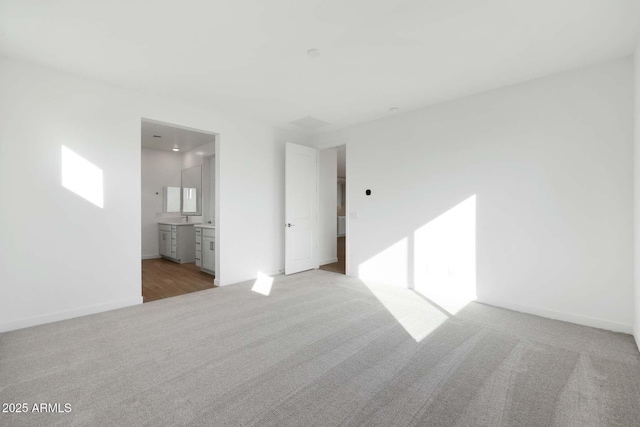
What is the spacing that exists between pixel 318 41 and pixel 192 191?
5.64 meters

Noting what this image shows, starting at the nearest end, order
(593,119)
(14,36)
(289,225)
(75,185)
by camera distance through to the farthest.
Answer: (14,36) < (593,119) < (75,185) < (289,225)

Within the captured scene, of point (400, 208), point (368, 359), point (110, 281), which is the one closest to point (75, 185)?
point (110, 281)

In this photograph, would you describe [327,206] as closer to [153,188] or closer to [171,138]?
[171,138]

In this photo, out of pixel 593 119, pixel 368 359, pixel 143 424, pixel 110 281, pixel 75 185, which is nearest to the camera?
pixel 143 424

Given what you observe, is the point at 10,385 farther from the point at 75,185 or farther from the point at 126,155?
the point at 126,155

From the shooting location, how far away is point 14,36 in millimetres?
2434

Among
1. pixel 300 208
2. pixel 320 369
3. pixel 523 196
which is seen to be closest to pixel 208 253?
pixel 300 208

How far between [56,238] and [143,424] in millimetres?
2538

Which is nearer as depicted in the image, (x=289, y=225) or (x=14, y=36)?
(x=14, y=36)

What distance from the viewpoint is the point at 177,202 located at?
7309 mm

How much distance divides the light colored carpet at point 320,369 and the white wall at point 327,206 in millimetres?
2884

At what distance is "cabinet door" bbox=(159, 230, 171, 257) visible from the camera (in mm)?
6506

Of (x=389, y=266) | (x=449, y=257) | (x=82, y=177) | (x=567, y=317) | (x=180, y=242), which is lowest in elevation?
(x=567, y=317)

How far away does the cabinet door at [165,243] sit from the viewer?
6.51 metres
